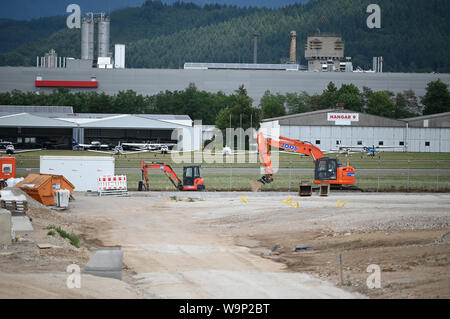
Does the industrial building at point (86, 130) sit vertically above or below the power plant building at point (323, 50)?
below

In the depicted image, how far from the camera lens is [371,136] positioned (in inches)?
3602

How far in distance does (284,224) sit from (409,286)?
12244 millimetres

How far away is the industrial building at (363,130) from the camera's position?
90.4m

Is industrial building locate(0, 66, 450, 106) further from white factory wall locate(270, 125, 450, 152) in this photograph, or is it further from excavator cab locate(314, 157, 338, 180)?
excavator cab locate(314, 157, 338, 180)

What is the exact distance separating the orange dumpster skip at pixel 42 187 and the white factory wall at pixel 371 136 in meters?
58.2

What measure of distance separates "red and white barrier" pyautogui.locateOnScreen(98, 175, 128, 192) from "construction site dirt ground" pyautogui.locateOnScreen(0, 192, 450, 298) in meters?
2.98

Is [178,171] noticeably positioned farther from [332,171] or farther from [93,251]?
[93,251]

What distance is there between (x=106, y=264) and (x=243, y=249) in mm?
6238

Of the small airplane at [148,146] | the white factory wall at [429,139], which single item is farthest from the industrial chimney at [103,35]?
the white factory wall at [429,139]

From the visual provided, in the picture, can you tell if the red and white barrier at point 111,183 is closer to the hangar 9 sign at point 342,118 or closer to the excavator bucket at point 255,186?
the excavator bucket at point 255,186

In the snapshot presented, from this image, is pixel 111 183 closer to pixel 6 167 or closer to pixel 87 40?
pixel 6 167

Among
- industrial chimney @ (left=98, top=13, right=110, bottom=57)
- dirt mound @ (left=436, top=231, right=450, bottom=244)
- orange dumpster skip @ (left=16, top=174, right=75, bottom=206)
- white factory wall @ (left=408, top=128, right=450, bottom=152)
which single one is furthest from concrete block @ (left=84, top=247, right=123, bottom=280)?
industrial chimney @ (left=98, top=13, right=110, bottom=57)

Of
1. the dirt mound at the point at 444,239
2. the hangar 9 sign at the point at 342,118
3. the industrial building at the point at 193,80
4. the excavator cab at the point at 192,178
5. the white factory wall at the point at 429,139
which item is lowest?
the dirt mound at the point at 444,239

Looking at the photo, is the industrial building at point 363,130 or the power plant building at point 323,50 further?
the power plant building at point 323,50
